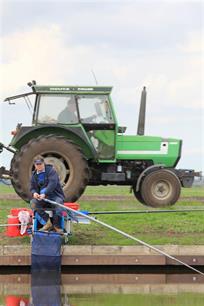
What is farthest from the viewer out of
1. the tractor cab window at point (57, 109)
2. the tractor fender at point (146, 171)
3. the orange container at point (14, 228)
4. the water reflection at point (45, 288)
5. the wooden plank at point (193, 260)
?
the tractor fender at point (146, 171)

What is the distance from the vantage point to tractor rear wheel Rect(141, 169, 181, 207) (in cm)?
1742

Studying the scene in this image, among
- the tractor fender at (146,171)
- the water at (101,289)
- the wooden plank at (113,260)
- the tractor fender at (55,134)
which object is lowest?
the water at (101,289)

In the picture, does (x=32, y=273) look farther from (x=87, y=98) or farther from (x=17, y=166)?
(x=87, y=98)

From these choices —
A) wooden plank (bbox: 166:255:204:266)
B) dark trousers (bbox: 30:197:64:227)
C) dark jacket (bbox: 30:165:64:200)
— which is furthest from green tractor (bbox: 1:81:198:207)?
wooden plank (bbox: 166:255:204:266)

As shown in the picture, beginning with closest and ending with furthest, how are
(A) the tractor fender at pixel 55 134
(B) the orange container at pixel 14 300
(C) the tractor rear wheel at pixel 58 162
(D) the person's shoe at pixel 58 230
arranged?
(B) the orange container at pixel 14 300, (D) the person's shoe at pixel 58 230, (C) the tractor rear wheel at pixel 58 162, (A) the tractor fender at pixel 55 134

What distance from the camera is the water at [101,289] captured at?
11.5 m

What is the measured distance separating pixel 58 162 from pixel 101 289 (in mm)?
4666

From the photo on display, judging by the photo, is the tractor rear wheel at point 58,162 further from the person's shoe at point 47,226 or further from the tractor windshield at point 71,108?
the person's shoe at point 47,226

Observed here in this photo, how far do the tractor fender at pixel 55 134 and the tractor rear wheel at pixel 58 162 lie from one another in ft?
0.84

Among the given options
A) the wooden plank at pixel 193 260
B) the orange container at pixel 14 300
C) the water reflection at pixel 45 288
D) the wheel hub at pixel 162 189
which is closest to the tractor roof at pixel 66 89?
the wheel hub at pixel 162 189

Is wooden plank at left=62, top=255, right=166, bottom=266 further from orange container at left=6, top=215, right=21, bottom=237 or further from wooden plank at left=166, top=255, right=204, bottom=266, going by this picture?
orange container at left=6, top=215, right=21, bottom=237

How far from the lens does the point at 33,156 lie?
16562 millimetres

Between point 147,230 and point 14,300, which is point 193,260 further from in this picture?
point 14,300

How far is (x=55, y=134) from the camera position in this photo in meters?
16.9
